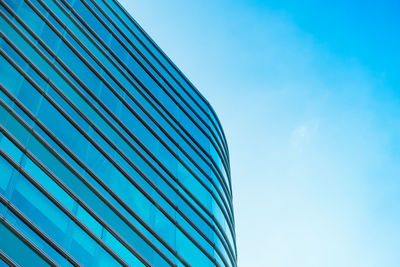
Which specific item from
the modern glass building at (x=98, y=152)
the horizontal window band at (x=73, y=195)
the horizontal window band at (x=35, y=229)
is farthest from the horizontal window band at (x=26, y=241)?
the horizontal window band at (x=73, y=195)

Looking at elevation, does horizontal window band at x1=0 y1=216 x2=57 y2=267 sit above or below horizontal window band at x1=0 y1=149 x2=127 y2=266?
below

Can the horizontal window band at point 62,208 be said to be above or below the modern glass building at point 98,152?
below

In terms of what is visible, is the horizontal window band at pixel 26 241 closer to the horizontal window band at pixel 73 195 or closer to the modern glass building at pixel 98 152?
the modern glass building at pixel 98 152

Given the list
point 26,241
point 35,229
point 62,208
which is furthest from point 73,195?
point 26,241

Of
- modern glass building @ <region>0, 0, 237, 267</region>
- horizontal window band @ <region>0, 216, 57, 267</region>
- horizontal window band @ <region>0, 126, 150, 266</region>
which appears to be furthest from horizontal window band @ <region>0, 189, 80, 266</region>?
horizontal window band @ <region>0, 126, 150, 266</region>

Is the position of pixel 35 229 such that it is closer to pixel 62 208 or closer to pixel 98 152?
pixel 62 208

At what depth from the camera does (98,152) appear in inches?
690

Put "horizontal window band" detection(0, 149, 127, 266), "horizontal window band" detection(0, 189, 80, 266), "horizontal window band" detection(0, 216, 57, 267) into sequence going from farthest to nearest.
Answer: "horizontal window band" detection(0, 149, 127, 266), "horizontal window band" detection(0, 189, 80, 266), "horizontal window band" detection(0, 216, 57, 267)

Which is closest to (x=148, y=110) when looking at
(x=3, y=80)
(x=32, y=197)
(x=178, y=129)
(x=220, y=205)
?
(x=178, y=129)

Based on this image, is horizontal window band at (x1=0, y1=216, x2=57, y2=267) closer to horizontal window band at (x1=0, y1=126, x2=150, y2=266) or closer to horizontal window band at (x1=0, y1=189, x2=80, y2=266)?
horizontal window band at (x1=0, y1=189, x2=80, y2=266)

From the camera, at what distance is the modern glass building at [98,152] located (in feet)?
45.3

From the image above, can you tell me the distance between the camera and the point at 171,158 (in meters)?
21.6

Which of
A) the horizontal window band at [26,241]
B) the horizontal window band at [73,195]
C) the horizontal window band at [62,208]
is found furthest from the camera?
the horizontal window band at [73,195]

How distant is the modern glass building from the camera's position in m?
13.8
